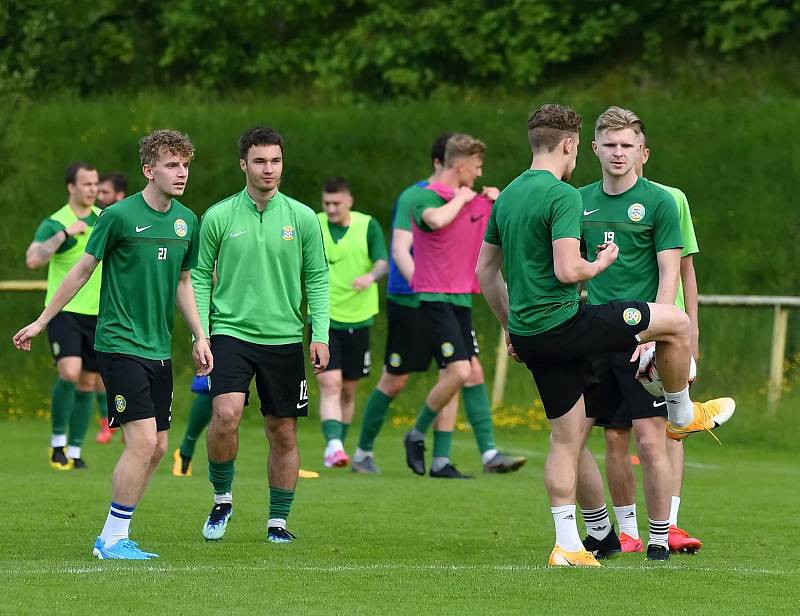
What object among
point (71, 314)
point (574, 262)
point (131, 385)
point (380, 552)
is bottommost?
point (380, 552)

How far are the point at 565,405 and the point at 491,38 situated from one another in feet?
60.3

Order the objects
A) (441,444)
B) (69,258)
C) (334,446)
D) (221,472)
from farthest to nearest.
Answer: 1. (69,258)
2. (334,446)
3. (441,444)
4. (221,472)

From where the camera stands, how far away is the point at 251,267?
8.57m

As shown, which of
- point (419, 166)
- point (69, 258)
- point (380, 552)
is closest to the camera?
A: point (380, 552)

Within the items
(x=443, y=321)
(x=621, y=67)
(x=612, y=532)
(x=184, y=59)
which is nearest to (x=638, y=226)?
(x=612, y=532)

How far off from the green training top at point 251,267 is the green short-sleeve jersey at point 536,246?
5.09 ft

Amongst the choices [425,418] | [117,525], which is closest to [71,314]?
[425,418]

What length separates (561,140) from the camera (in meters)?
7.45

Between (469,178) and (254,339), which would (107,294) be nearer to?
(254,339)

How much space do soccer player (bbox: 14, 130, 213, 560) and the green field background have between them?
33.1 ft

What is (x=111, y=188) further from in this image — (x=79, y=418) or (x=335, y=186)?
(x=79, y=418)

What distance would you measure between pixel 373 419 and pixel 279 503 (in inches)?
171

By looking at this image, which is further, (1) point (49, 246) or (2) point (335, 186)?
(2) point (335, 186)

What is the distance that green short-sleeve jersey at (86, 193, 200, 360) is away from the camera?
26.6 feet
